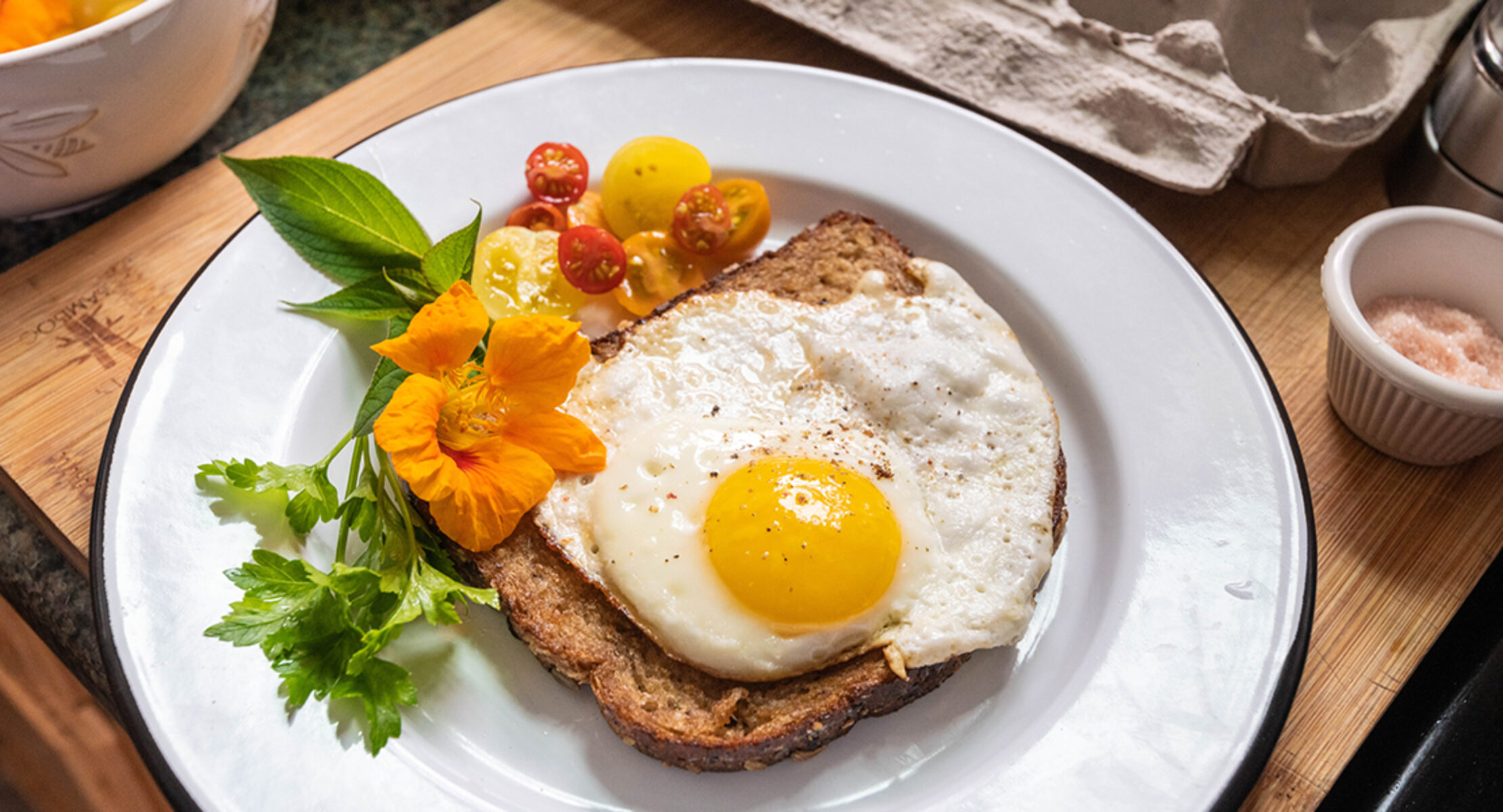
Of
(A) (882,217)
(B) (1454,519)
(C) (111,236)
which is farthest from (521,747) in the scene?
(B) (1454,519)

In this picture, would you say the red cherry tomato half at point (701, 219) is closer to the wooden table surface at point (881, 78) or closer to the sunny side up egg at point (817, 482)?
the sunny side up egg at point (817, 482)

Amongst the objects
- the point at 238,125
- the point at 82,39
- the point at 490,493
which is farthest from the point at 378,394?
the point at 238,125

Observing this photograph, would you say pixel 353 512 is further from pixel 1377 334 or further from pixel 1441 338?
pixel 1441 338

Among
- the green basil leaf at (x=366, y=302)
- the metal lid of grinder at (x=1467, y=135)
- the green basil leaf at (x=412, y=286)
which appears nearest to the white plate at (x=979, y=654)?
the green basil leaf at (x=366, y=302)

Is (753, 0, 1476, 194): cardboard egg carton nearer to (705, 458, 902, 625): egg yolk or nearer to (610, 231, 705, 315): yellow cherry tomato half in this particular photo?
(610, 231, 705, 315): yellow cherry tomato half

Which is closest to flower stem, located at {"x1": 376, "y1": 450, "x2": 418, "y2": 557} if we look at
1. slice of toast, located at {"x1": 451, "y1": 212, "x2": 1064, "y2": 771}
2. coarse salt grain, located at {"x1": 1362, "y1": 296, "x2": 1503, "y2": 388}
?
slice of toast, located at {"x1": 451, "y1": 212, "x2": 1064, "y2": 771}

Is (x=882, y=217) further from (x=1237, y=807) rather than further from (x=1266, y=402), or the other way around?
(x=1237, y=807)
